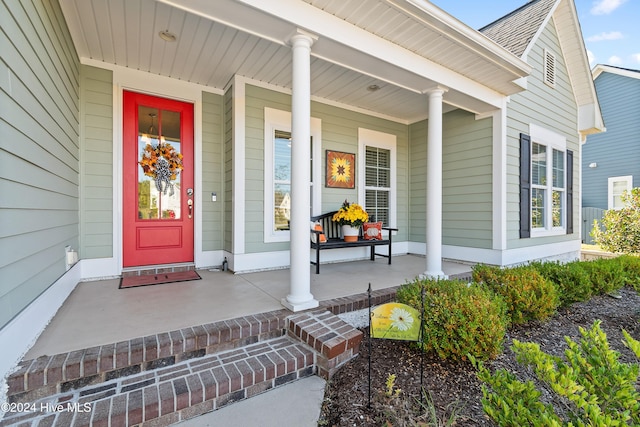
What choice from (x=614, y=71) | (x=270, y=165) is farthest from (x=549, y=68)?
(x=614, y=71)

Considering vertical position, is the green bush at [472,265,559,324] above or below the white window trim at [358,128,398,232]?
below

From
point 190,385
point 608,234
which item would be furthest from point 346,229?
point 608,234

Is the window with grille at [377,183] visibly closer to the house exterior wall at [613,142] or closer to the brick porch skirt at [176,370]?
the brick porch skirt at [176,370]

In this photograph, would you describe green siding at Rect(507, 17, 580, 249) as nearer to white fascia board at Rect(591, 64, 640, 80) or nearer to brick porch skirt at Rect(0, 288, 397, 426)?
brick porch skirt at Rect(0, 288, 397, 426)

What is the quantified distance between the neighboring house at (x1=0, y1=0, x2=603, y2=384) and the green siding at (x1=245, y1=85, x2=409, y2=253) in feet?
0.10

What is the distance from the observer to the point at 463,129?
5129 mm

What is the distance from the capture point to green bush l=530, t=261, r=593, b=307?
10.9ft

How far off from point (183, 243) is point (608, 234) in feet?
29.5

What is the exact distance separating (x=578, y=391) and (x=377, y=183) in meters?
4.57

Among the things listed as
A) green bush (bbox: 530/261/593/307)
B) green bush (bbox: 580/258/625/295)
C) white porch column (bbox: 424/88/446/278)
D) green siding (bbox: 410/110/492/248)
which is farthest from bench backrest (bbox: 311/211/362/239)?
green bush (bbox: 580/258/625/295)

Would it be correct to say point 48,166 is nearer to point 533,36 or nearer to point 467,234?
point 467,234

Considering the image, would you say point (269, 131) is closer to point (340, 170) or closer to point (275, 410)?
point (340, 170)

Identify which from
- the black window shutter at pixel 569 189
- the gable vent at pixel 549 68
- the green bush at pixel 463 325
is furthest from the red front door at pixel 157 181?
the black window shutter at pixel 569 189

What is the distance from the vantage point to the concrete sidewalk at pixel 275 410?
5.44 feet
